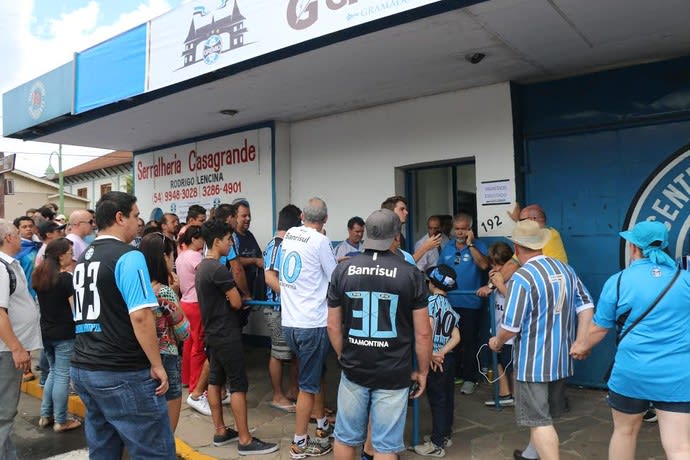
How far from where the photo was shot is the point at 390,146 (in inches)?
270

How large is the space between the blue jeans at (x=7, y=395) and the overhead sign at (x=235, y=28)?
3.24 metres

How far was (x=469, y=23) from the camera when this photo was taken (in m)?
4.25

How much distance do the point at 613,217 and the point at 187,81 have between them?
4.78 metres

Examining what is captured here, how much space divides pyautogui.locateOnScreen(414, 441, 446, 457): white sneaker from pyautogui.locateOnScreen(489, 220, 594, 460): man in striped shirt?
0.92 meters

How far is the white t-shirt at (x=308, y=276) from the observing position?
13.4 ft

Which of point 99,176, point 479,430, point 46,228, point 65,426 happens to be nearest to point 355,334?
point 479,430

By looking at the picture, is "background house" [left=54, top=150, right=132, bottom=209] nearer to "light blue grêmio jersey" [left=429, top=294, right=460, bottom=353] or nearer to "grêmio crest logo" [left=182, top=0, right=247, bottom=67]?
"grêmio crest logo" [left=182, top=0, right=247, bottom=67]

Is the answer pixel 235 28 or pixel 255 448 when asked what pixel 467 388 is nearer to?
pixel 255 448

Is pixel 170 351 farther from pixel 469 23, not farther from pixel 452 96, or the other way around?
pixel 452 96

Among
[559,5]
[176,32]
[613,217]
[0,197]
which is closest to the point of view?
[559,5]

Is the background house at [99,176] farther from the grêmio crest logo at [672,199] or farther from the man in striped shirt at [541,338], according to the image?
the man in striped shirt at [541,338]

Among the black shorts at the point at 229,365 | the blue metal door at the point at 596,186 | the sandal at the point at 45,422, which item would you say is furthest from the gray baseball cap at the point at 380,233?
the sandal at the point at 45,422

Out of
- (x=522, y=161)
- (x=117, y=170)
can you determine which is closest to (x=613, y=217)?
(x=522, y=161)

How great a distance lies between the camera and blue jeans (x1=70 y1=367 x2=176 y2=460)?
2.82 metres
